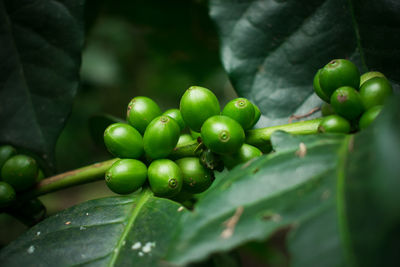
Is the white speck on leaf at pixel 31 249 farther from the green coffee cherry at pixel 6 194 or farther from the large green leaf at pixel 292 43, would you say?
the large green leaf at pixel 292 43

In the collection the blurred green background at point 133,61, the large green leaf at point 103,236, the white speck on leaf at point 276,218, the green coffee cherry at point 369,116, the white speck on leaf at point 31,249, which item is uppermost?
the green coffee cherry at point 369,116

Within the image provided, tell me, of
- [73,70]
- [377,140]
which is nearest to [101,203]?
[73,70]

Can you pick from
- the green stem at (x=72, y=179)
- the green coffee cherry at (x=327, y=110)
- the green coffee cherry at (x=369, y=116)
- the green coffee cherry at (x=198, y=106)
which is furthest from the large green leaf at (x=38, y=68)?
the green coffee cherry at (x=369, y=116)

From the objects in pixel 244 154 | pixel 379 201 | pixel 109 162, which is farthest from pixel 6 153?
pixel 379 201

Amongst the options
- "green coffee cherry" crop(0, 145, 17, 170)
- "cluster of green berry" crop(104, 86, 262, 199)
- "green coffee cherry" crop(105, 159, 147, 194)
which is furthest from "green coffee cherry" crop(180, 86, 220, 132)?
"green coffee cherry" crop(0, 145, 17, 170)

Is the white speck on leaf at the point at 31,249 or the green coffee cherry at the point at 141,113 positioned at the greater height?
the green coffee cherry at the point at 141,113

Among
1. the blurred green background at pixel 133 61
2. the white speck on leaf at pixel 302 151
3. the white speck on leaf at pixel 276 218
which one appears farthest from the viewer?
the blurred green background at pixel 133 61
